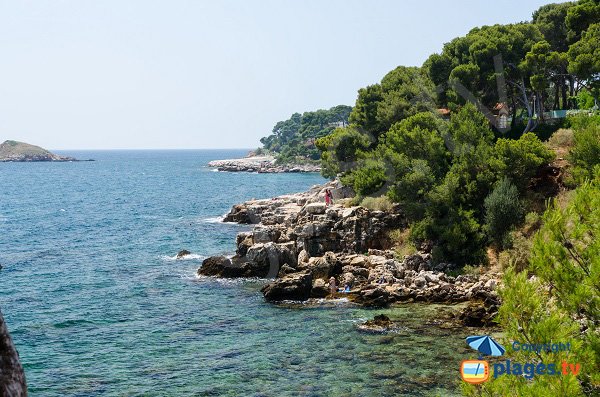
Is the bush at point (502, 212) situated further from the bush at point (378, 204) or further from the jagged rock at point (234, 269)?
the jagged rock at point (234, 269)

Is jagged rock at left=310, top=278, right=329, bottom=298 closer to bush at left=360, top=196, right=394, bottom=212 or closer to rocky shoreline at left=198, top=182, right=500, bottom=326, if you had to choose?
rocky shoreline at left=198, top=182, right=500, bottom=326

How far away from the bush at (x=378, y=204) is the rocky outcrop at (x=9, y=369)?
143 ft

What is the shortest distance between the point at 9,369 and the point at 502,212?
3937cm

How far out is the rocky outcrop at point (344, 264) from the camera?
37.4 metres

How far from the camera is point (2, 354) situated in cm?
600

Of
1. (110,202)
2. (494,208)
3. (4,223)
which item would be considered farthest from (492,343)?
(110,202)

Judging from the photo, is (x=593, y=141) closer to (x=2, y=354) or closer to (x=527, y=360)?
(x=527, y=360)

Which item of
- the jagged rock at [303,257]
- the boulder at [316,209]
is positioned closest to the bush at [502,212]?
the jagged rock at [303,257]

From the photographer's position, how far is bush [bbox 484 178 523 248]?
41.2 m

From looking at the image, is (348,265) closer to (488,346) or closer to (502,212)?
(502,212)

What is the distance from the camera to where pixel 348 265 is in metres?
43.1

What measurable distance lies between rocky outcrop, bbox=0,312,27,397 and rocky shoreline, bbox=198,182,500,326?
29105 millimetres

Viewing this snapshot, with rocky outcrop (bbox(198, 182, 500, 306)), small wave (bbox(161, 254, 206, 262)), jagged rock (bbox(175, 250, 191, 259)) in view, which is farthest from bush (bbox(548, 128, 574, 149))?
jagged rock (bbox(175, 250, 191, 259))

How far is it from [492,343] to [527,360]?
44.5 feet
